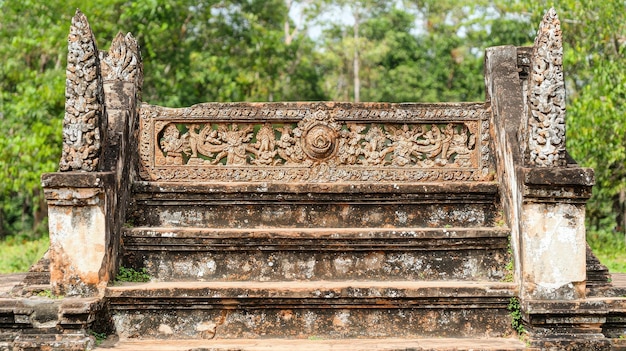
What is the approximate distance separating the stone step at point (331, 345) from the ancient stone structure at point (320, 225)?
28mm

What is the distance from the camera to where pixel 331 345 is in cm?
488

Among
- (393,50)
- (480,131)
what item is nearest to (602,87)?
(480,131)

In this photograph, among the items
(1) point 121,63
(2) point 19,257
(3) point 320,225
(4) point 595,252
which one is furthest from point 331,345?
(4) point 595,252

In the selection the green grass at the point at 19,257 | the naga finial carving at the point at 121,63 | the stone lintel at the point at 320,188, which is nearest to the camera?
the stone lintel at the point at 320,188

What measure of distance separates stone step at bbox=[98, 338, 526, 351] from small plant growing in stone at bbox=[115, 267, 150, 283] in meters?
0.48

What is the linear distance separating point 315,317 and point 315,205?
1.01 m

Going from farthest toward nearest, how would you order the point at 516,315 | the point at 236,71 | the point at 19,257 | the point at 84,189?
the point at 236,71
the point at 19,257
the point at 516,315
the point at 84,189

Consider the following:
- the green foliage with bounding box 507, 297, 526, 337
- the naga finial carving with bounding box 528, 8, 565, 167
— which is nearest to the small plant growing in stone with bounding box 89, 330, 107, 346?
the green foliage with bounding box 507, 297, 526, 337

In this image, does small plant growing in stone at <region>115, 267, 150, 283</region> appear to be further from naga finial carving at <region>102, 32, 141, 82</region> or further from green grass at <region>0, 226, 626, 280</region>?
green grass at <region>0, 226, 626, 280</region>

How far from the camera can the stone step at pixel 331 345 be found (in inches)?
187

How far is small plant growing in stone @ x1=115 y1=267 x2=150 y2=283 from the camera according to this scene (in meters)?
5.34

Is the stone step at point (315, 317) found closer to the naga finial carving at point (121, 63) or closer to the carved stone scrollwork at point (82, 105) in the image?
the carved stone scrollwork at point (82, 105)

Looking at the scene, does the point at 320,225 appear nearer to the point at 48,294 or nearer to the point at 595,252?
the point at 48,294

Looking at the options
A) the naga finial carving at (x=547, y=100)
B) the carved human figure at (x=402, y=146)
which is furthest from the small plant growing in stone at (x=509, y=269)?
the carved human figure at (x=402, y=146)
